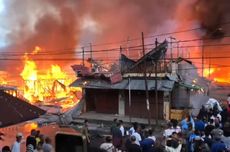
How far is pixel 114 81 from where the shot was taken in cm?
1741

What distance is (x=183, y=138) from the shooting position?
848 cm

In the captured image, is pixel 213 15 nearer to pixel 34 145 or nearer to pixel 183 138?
pixel 183 138

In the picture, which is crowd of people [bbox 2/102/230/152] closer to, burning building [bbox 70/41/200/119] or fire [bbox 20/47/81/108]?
burning building [bbox 70/41/200/119]

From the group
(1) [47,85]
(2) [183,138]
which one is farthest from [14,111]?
(1) [47,85]

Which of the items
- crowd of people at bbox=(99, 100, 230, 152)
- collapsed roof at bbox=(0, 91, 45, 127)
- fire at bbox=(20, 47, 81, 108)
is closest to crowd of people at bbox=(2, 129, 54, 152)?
crowd of people at bbox=(99, 100, 230, 152)

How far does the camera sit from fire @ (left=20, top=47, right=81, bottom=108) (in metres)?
24.5

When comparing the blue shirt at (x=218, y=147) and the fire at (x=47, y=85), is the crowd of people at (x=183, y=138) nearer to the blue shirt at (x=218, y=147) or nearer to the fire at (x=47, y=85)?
the blue shirt at (x=218, y=147)

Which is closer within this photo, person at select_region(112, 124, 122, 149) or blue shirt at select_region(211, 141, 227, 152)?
blue shirt at select_region(211, 141, 227, 152)

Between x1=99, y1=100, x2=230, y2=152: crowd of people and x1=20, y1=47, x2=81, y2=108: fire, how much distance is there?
1331cm

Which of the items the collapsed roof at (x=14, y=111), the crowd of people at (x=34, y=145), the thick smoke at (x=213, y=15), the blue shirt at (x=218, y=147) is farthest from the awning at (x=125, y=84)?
the thick smoke at (x=213, y=15)

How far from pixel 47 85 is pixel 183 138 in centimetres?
2159

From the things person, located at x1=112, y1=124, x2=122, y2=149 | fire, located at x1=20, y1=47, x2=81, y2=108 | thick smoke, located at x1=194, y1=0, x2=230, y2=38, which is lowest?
person, located at x1=112, y1=124, x2=122, y2=149

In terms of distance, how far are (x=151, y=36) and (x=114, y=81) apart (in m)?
12.3

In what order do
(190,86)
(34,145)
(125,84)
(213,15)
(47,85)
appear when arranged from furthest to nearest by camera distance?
(47,85) < (213,15) < (125,84) < (190,86) < (34,145)
